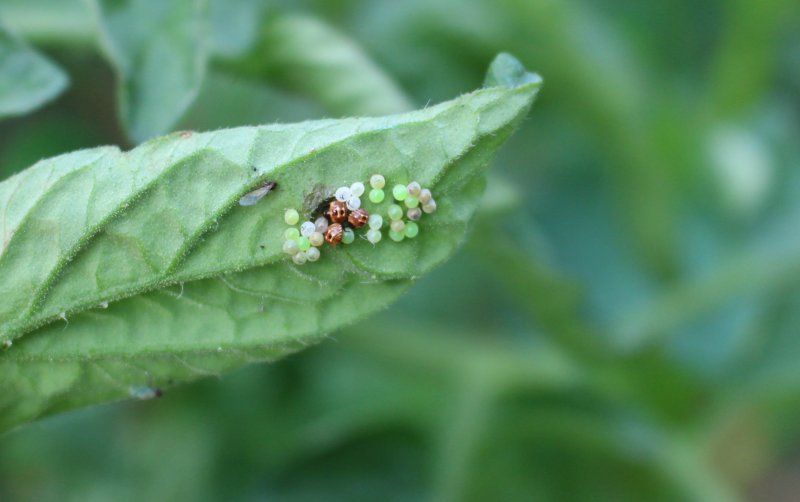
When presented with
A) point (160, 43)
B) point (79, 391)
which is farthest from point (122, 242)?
point (160, 43)

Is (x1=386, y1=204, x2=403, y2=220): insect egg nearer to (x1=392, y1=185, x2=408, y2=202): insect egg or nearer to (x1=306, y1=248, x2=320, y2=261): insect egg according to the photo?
(x1=392, y1=185, x2=408, y2=202): insect egg

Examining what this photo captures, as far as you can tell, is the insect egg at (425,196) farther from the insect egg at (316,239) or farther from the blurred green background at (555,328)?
the blurred green background at (555,328)

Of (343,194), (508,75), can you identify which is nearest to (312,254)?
(343,194)

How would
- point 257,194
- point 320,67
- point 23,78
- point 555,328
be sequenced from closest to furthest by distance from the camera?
point 257,194 < point 23,78 < point 320,67 < point 555,328

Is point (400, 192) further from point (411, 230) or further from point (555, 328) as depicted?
point (555, 328)

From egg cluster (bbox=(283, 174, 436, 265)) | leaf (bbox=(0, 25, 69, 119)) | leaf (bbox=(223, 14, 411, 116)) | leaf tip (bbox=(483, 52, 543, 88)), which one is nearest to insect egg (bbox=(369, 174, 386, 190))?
egg cluster (bbox=(283, 174, 436, 265))
